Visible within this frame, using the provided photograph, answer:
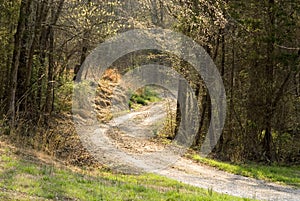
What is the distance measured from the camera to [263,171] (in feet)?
45.1

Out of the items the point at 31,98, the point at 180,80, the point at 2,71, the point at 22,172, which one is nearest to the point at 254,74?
the point at 180,80

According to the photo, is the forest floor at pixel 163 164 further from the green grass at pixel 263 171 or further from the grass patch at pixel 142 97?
the grass patch at pixel 142 97

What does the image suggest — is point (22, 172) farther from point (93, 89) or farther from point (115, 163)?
point (93, 89)

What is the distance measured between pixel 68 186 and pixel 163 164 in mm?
6422

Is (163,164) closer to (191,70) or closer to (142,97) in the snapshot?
(191,70)

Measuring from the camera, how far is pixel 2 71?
16.1 m

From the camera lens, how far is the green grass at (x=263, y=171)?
12820mm

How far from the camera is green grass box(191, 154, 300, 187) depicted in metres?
12.8

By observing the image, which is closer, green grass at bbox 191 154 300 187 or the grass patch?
green grass at bbox 191 154 300 187

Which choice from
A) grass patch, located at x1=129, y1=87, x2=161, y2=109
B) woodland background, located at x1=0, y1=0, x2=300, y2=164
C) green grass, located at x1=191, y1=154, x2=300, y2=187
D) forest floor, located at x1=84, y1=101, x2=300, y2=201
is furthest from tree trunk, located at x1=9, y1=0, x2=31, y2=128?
grass patch, located at x1=129, y1=87, x2=161, y2=109

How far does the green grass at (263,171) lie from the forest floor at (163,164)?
0.40 meters

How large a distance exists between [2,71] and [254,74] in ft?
31.9

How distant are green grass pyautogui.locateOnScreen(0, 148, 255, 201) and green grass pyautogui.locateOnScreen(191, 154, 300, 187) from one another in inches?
164

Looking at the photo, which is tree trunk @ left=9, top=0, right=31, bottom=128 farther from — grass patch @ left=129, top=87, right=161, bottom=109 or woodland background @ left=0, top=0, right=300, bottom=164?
grass patch @ left=129, top=87, right=161, bottom=109
